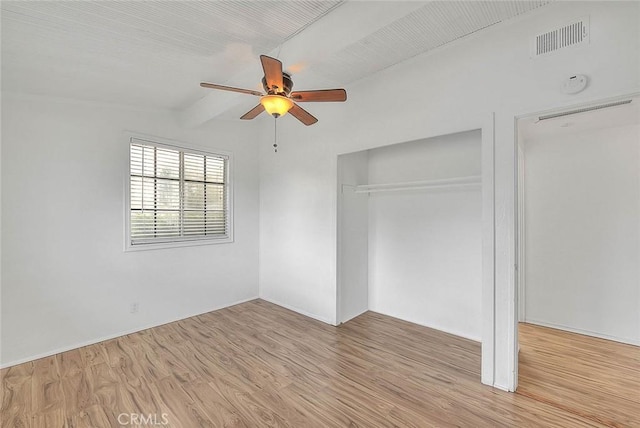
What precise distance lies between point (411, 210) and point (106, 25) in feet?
11.4

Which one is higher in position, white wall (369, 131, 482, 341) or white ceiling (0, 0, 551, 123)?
white ceiling (0, 0, 551, 123)

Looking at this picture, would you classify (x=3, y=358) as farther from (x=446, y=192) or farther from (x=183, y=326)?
(x=446, y=192)

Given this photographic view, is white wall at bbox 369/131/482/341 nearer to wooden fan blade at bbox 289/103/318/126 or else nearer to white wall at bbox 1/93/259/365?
wooden fan blade at bbox 289/103/318/126

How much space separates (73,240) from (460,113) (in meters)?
4.20

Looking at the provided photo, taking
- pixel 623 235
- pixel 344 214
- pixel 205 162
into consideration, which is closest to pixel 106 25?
pixel 205 162

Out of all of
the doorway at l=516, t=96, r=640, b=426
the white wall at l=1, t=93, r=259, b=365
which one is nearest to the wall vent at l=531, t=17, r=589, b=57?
the doorway at l=516, t=96, r=640, b=426

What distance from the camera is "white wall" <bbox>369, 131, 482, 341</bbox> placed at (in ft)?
10.7

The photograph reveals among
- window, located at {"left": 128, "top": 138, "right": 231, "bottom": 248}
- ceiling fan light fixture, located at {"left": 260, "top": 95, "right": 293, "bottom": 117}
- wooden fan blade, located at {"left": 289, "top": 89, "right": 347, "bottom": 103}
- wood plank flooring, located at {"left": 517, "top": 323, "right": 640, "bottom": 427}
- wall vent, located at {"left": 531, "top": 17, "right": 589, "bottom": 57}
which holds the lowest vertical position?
wood plank flooring, located at {"left": 517, "top": 323, "right": 640, "bottom": 427}

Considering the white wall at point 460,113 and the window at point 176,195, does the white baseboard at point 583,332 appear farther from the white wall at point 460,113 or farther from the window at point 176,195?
the window at point 176,195

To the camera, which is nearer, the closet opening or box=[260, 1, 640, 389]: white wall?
box=[260, 1, 640, 389]: white wall

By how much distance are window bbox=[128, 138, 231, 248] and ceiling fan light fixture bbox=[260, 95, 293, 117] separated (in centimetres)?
236

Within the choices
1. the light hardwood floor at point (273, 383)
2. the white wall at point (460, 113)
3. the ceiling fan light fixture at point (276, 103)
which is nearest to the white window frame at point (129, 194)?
the white wall at point (460, 113)

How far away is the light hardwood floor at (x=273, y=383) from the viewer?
207 centimetres

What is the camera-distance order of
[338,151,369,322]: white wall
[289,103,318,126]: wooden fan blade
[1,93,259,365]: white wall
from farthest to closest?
[338,151,369,322]: white wall, [1,93,259,365]: white wall, [289,103,318,126]: wooden fan blade
